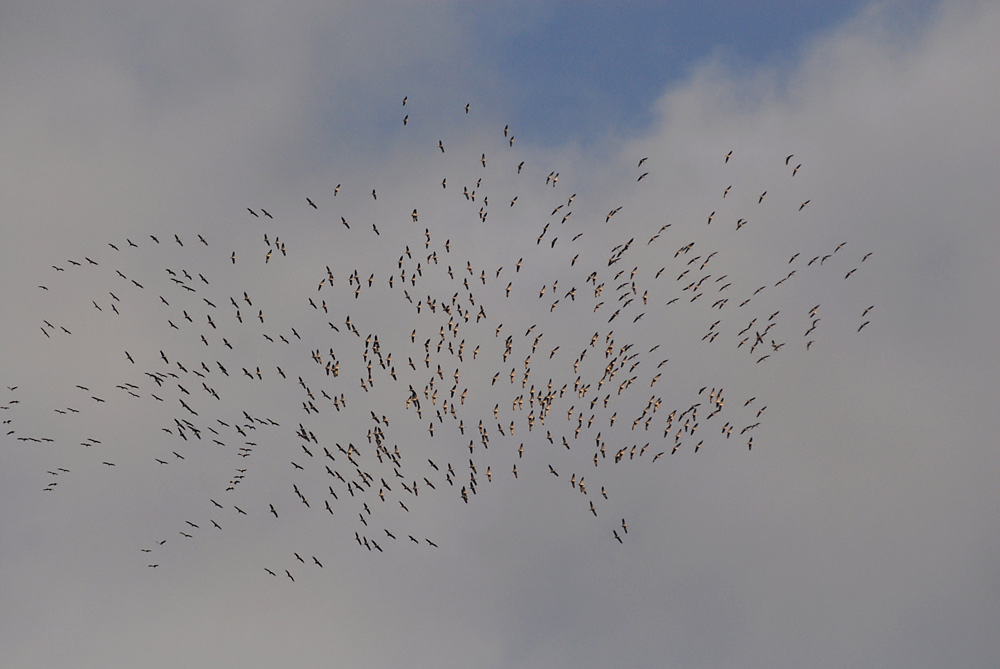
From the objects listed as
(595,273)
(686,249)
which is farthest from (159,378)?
(686,249)

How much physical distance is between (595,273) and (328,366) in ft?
126

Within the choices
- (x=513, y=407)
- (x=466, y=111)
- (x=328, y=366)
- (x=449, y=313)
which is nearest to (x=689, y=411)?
(x=513, y=407)

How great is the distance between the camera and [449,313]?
162625mm

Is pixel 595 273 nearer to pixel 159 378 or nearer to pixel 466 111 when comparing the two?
pixel 466 111

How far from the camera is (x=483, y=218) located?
153375mm

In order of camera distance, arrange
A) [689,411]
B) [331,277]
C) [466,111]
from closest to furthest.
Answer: [466,111]
[331,277]
[689,411]

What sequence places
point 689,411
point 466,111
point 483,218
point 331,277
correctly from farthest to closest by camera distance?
point 689,411, point 331,277, point 483,218, point 466,111

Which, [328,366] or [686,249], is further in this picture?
[328,366]

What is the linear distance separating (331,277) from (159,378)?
85.6 feet

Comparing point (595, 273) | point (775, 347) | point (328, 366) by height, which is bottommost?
point (775, 347)

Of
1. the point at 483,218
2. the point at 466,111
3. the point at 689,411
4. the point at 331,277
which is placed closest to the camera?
the point at 466,111

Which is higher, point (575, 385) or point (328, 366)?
point (328, 366)

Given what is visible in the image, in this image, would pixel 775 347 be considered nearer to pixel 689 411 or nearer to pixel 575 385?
pixel 689 411

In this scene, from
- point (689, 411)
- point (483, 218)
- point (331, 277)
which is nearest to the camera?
point (483, 218)
